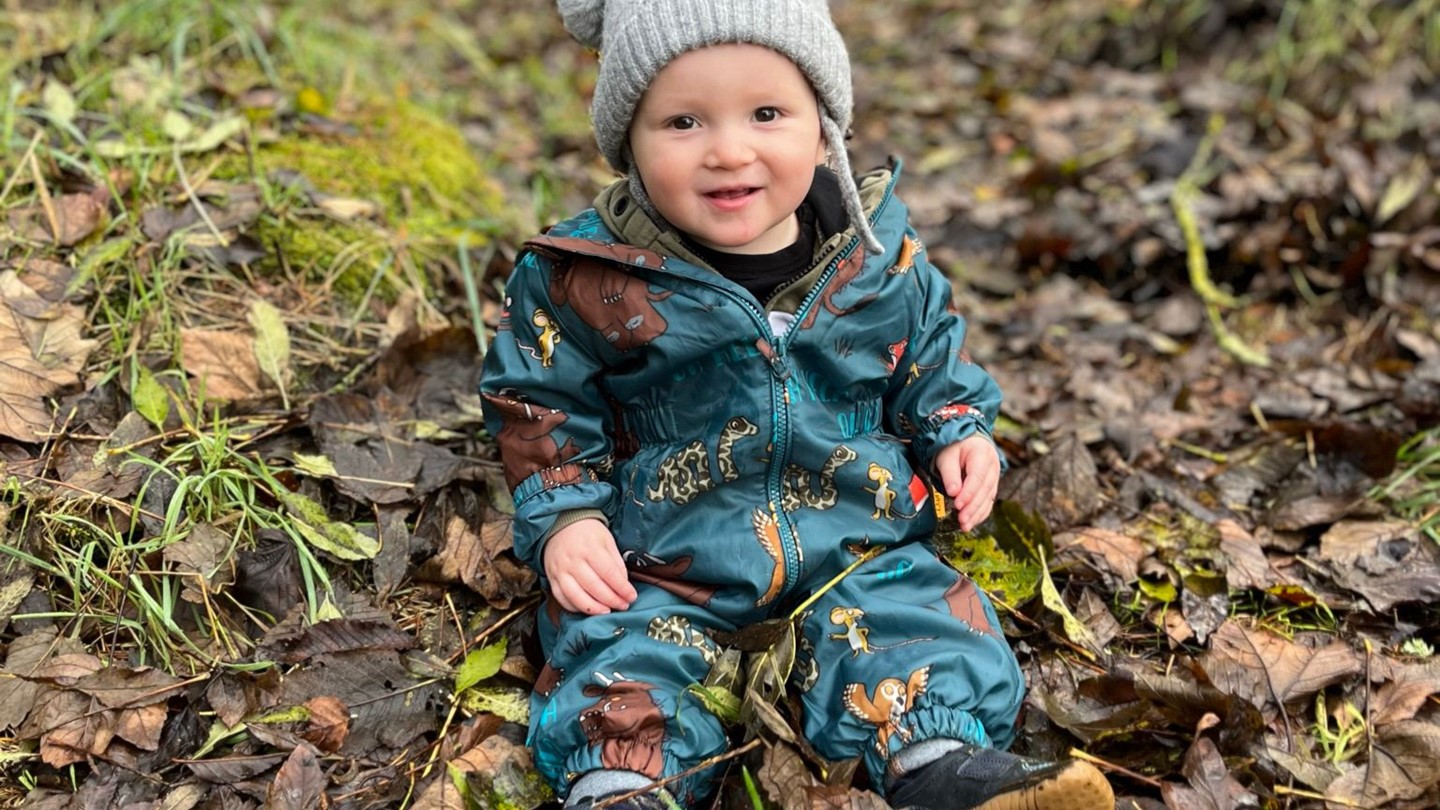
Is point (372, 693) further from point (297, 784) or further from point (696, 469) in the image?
point (696, 469)

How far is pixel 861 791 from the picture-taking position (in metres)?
2.04

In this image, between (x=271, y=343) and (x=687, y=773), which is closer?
(x=687, y=773)

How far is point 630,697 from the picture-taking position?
2100 millimetres

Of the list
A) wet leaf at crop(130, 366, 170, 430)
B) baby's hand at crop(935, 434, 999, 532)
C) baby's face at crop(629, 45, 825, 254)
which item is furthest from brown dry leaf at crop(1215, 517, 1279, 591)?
wet leaf at crop(130, 366, 170, 430)

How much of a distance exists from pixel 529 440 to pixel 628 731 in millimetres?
609

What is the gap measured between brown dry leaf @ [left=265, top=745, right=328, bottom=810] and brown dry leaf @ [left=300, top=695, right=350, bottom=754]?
62 millimetres

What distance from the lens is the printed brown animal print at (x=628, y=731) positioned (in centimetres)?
204

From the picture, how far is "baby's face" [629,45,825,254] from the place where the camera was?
210cm

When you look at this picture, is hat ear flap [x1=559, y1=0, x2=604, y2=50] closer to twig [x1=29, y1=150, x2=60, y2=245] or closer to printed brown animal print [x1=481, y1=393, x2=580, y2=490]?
printed brown animal print [x1=481, y1=393, x2=580, y2=490]

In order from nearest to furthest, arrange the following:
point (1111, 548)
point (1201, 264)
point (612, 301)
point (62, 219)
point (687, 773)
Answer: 1. point (687, 773)
2. point (612, 301)
3. point (1111, 548)
4. point (62, 219)
5. point (1201, 264)

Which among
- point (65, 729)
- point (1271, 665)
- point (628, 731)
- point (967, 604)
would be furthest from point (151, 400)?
point (1271, 665)

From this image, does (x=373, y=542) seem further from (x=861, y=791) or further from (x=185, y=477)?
(x=861, y=791)

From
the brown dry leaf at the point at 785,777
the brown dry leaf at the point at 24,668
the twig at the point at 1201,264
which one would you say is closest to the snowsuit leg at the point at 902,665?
the brown dry leaf at the point at 785,777

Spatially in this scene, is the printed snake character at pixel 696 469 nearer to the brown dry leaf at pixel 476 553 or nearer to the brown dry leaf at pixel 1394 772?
the brown dry leaf at pixel 476 553
